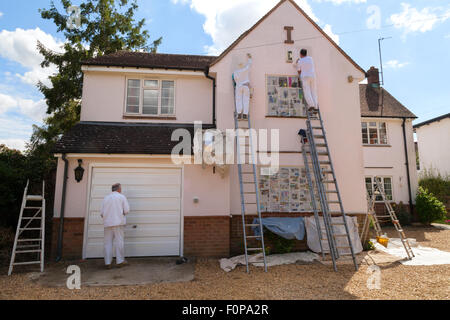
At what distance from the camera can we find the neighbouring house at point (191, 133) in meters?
7.48

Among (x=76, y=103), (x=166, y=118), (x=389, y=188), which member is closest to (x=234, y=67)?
(x=166, y=118)

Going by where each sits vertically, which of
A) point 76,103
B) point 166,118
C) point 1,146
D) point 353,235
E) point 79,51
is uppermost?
point 79,51

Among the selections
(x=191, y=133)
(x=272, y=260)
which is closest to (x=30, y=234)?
(x=191, y=133)

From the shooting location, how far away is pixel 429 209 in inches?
512

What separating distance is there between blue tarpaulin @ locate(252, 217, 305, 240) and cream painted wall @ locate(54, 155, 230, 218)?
1.15 metres

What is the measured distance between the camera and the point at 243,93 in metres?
8.03

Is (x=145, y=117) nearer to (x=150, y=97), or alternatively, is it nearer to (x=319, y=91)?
(x=150, y=97)

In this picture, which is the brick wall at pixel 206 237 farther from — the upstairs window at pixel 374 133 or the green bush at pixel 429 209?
the green bush at pixel 429 209

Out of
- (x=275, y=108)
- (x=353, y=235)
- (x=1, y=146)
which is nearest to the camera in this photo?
(x=353, y=235)

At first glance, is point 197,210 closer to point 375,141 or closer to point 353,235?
point 353,235

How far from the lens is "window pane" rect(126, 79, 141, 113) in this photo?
9148mm

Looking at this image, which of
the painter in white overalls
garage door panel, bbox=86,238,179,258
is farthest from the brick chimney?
garage door panel, bbox=86,238,179,258

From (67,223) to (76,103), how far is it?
9.09m

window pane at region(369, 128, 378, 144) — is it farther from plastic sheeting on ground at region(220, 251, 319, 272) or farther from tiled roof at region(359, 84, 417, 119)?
plastic sheeting on ground at region(220, 251, 319, 272)
